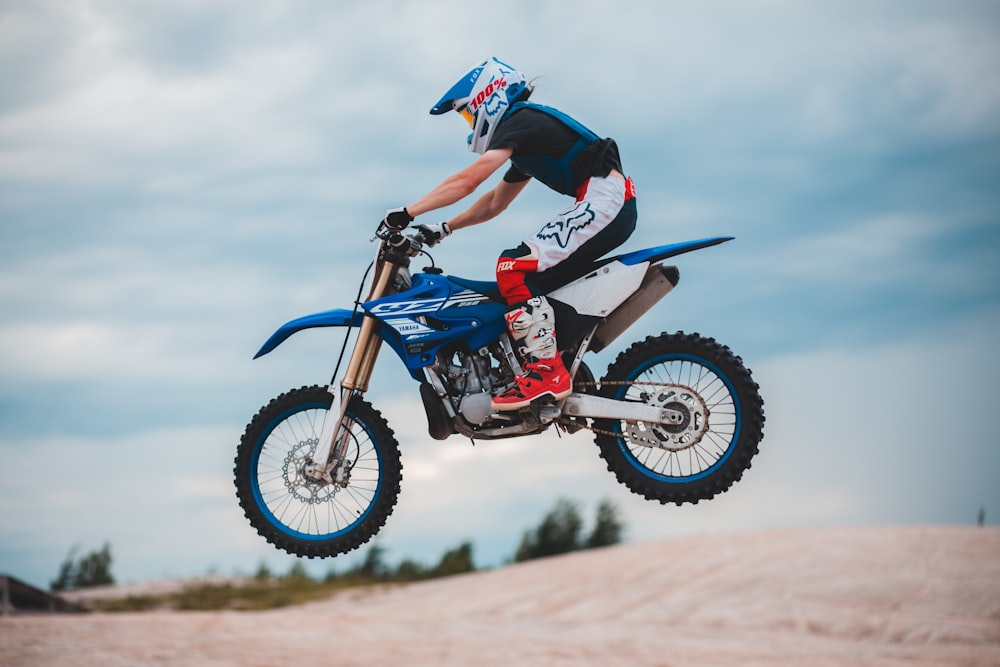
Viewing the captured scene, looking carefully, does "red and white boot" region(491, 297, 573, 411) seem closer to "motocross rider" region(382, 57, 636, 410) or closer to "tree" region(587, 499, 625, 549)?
"motocross rider" region(382, 57, 636, 410)

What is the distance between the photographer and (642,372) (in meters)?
10.2

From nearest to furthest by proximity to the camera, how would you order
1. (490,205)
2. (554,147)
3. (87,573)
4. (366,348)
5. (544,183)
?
1. (554,147)
2. (366,348)
3. (544,183)
4. (490,205)
5. (87,573)

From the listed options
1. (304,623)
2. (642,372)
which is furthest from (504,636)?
(642,372)

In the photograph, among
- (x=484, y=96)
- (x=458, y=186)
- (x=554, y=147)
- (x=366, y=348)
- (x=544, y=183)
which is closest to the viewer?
(x=458, y=186)

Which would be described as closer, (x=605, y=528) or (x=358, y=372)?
(x=358, y=372)

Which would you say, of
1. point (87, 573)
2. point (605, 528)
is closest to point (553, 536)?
point (605, 528)

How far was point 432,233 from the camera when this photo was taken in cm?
1019

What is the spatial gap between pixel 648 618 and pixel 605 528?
1961 centimetres

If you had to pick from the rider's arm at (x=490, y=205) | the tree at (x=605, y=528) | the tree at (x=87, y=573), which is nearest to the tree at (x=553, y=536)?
the tree at (x=605, y=528)

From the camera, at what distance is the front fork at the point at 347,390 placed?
31.0 ft

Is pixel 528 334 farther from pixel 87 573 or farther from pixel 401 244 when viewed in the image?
pixel 87 573

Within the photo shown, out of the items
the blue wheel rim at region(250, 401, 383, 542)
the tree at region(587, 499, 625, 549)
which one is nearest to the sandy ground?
the tree at region(587, 499, 625, 549)

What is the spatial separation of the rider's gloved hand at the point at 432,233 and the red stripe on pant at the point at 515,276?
2.95 feet

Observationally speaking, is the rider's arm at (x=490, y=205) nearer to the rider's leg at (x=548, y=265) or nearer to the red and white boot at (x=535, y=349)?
the rider's leg at (x=548, y=265)
